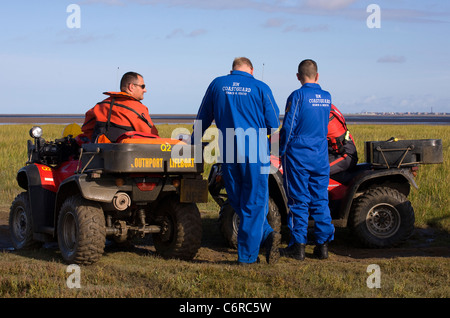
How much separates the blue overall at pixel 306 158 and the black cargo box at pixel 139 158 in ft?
3.47

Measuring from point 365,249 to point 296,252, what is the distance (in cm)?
124

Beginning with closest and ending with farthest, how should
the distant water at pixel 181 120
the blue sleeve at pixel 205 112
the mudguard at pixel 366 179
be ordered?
1. the blue sleeve at pixel 205 112
2. the mudguard at pixel 366 179
3. the distant water at pixel 181 120

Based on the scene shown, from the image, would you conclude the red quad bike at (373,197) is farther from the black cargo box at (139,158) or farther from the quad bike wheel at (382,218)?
the black cargo box at (139,158)

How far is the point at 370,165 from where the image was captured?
7906 mm

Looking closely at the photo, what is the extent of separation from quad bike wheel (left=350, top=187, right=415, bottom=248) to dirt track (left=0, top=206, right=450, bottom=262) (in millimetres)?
148

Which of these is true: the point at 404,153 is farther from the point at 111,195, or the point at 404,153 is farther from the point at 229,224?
the point at 111,195

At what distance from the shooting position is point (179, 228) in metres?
6.72

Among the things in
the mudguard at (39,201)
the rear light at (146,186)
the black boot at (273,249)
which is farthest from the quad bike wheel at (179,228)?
the mudguard at (39,201)

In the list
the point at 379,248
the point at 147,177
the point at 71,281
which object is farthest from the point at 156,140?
the point at 379,248

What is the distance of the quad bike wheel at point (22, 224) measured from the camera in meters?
7.46

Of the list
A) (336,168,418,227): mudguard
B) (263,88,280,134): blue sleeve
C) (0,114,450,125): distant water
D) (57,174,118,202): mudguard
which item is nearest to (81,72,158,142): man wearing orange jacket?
(57,174,118,202): mudguard

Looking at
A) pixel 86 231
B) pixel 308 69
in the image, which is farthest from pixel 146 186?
pixel 308 69
